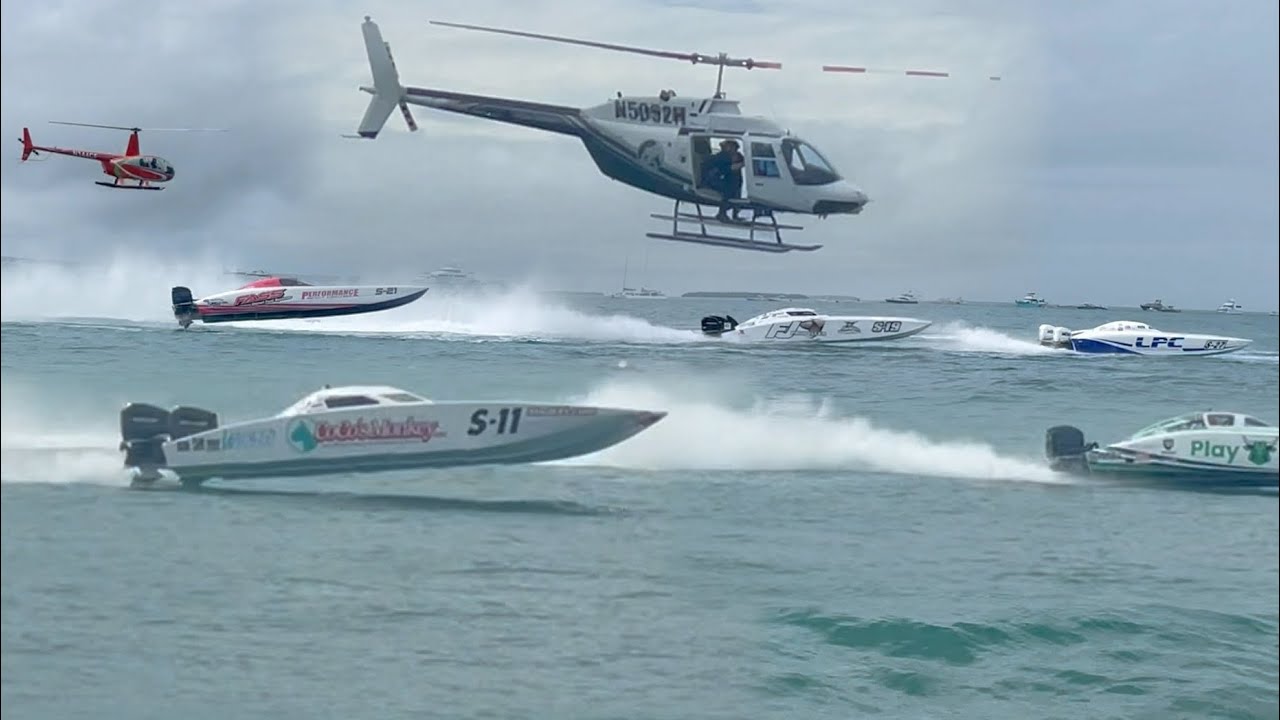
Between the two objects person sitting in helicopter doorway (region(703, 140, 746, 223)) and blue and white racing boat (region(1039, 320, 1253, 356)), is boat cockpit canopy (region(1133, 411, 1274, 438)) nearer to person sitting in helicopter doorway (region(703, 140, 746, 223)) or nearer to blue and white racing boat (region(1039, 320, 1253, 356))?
person sitting in helicopter doorway (region(703, 140, 746, 223))

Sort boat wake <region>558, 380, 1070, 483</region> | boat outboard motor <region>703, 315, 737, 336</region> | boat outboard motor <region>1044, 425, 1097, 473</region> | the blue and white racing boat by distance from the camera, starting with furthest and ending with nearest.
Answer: the blue and white racing boat → boat outboard motor <region>703, 315, 737, 336</region> → boat wake <region>558, 380, 1070, 483</region> → boat outboard motor <region>1044, 425, 1097, 473</region>

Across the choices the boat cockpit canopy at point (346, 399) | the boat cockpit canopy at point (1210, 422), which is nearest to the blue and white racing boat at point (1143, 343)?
the boat cockpit canopy at point (1210, 422)

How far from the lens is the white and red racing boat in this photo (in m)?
32.6

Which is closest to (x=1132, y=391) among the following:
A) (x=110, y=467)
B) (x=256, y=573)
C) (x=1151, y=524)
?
(x=1151, y=524)

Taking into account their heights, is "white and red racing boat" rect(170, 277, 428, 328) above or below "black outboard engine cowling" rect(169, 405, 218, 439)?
above

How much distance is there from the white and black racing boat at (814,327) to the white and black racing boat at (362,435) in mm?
19807

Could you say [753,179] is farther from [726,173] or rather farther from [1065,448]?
[1065,448]

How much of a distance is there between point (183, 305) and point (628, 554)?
40.2 feet

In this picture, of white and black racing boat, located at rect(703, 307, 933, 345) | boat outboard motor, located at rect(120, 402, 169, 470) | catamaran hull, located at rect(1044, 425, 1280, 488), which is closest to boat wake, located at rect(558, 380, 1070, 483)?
catamaran hull, located at rect(1044, 425, 1280, 488)

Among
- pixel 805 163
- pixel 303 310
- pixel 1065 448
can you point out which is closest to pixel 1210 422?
pixel 1065 448

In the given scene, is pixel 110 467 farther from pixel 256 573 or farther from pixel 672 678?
pixel 672 678

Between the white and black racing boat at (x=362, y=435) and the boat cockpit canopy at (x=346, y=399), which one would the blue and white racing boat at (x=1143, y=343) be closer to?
the white and black racing boat at (x=362, y=435)

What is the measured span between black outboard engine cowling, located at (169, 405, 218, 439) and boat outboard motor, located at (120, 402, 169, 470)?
124 mm


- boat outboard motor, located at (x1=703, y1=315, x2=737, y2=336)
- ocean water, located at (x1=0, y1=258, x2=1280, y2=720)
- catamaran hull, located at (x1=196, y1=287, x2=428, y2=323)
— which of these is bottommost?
ocean water, located at (x1=0, y1=258, x2=1280, y2=720)
